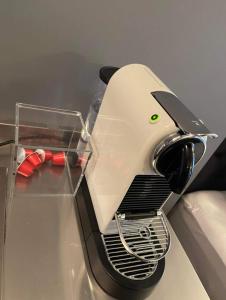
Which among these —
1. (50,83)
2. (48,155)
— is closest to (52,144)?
(48,155)

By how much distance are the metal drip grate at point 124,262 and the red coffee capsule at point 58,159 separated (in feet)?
0.82

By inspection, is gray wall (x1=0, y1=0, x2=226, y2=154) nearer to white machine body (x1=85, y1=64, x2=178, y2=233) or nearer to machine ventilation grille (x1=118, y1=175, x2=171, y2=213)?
white machine body (x1=85, y1=64, x2=178, y2=233)

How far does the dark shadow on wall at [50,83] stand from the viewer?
2.39ft

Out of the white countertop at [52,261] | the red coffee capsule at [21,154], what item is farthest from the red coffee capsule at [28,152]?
the white countertop at [52,261]

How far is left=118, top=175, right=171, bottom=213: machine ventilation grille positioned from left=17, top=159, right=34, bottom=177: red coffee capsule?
27 centimetres

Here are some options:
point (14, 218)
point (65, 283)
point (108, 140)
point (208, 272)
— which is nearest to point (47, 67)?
point (108, 140)

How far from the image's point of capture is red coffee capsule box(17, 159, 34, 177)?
0.74 m

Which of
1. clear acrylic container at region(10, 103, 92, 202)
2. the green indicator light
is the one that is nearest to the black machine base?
clear acrylic container at region(10, 103, 92, 202)

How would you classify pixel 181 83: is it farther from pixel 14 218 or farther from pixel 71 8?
pixel 14 218

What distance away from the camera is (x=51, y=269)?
0.60 metres

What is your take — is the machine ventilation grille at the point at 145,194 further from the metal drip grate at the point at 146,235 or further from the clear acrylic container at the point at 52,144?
the clear acrylic container at the point at 52,144

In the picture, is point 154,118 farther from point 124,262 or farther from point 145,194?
point 124,262

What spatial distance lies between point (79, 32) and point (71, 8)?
0.05 metres

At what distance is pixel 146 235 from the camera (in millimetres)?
654
